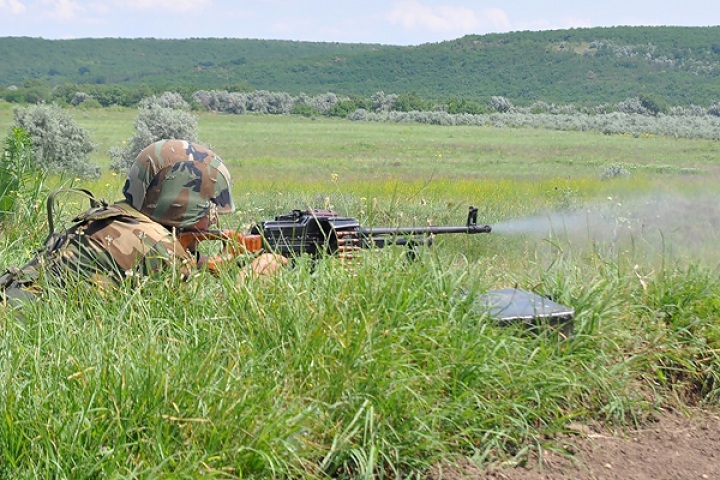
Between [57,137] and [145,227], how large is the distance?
769 inches

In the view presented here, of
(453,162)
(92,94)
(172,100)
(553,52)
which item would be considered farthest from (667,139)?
(553,52)

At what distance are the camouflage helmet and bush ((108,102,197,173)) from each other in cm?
1855

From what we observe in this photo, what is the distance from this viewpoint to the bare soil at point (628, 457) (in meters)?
3.08

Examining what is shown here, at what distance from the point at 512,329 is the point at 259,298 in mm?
1092

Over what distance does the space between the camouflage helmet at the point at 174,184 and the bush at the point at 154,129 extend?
1855cm

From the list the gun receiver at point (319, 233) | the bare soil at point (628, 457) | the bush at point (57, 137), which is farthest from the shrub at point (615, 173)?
the bare soil at point (628, 457)

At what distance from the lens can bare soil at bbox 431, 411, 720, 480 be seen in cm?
308

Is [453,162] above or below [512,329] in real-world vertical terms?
below

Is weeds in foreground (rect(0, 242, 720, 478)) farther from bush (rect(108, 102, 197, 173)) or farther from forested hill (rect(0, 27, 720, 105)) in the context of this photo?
forested hill (rect(0, 27, 720, 105))

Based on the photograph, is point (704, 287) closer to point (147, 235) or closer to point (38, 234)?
point (147, 235)

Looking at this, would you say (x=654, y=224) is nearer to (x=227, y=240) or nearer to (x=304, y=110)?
(x=227, y=240)

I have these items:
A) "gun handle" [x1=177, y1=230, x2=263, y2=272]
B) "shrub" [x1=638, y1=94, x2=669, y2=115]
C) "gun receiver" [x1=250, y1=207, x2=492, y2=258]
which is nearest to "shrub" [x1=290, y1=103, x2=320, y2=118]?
"shrub" [x1=638, y1=94, x2=669, y2=115]

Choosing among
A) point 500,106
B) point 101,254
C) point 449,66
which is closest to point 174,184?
point 101,254

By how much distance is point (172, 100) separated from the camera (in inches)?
2820
